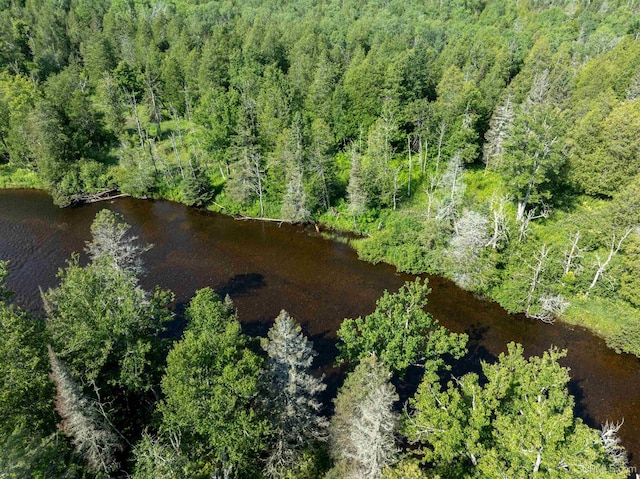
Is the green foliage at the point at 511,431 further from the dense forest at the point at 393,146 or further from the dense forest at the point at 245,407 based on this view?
the dense forest at the point at 393,146

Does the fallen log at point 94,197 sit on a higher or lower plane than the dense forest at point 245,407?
lower

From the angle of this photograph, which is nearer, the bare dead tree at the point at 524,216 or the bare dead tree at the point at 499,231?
the bare dead tree at the point at 499,231

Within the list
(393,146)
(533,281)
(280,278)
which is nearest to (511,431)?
(533,281)

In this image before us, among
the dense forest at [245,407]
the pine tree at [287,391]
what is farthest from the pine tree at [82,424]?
the pine tree at [287,391]

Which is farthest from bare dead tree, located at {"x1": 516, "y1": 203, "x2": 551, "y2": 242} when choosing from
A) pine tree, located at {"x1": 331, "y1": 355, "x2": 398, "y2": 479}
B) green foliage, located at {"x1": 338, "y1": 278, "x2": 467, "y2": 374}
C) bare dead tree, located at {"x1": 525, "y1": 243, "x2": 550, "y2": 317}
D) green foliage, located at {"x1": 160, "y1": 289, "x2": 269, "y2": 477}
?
green foliage, located at {"x1": 160, "y1": 289, "x2": 269, "y2": 477}

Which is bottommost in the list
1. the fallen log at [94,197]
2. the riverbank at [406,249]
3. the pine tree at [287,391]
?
the fallen log at [94,197]

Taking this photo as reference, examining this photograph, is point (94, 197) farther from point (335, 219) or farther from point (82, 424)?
point (82, 424)

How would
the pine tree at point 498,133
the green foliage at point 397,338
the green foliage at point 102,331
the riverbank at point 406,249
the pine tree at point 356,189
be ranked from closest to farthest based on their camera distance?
the green foliage at point 102,331 < the green foliage at point 397,338 < the riverbank at point 406,249 < the pine tree at point 356,189 < the pine tree at point 498,133
